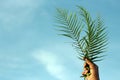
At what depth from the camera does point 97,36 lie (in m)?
3.41

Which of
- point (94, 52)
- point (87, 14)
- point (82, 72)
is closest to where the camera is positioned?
point (82, 72)

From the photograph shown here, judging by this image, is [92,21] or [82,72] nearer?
[82,72]

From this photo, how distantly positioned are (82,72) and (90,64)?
0.20 metres

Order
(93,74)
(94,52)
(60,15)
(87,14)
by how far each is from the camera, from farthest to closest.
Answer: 1. (60,15)
2. (87,14)
3. (94,52)
4. (93,74)

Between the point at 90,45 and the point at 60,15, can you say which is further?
the point at 60,15

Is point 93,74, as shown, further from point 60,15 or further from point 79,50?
point 60,15

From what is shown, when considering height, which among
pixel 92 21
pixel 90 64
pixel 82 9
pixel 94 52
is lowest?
pixel 90 64

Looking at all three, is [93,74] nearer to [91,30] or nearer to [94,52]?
[94,52]

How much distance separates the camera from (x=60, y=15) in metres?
3.89

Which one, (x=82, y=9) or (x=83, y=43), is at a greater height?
(x=82, y=9)

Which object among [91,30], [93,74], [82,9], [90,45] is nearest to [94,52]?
[90,45]

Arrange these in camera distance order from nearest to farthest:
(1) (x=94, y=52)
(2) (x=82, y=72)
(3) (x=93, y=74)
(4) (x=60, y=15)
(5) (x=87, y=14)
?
(3) (x=93, y=74), (2) (x=82, y=72), (1) (x=94, y=52), (5) (x=87, y=14), (4) (x=60, y=15)

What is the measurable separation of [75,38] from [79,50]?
256 mm

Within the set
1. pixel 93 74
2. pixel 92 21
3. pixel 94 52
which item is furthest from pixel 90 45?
pixel 93 74
